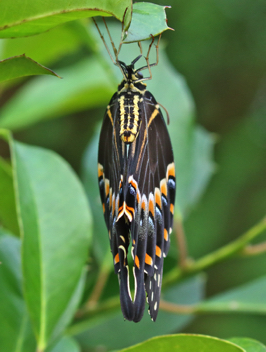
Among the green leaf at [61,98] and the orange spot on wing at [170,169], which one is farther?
the green leaf at [61,98]

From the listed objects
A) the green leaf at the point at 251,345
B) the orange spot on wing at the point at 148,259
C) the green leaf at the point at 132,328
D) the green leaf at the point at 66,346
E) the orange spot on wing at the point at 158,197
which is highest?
the orange spot on wing at the point at 158,197

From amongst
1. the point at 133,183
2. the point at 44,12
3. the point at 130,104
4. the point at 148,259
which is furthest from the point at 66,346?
the point at 44,12

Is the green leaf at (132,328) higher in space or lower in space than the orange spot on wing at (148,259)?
lower

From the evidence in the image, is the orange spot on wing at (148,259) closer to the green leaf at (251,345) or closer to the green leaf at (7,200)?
the green leaf at (251,345)

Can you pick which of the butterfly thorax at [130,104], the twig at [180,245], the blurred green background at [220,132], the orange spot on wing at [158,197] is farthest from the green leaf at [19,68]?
the blurred green background at [220,132]

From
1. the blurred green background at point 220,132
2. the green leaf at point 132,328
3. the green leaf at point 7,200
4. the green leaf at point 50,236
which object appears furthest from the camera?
the blurred green background at point 220,132

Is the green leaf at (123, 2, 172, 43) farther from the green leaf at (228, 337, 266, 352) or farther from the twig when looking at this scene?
the twig
